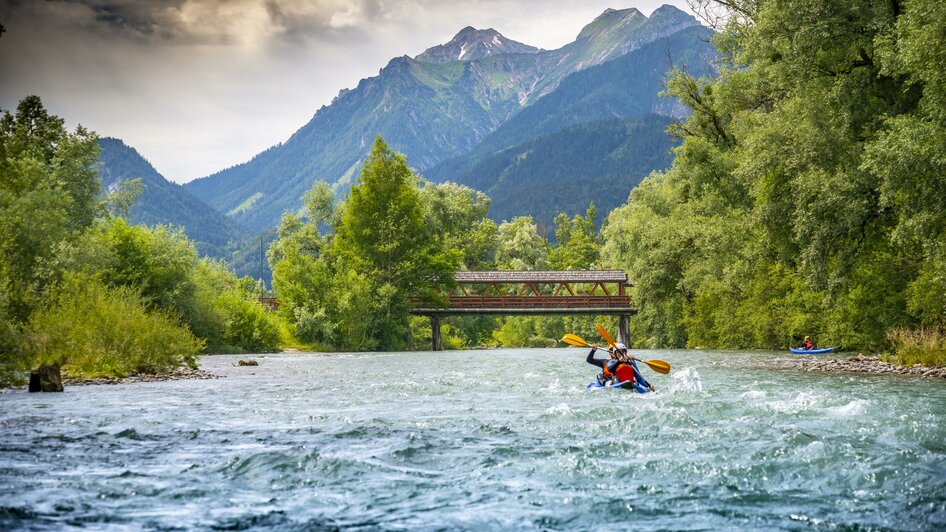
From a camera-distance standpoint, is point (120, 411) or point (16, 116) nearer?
point (120, 411)

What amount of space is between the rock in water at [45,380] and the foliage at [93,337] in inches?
146

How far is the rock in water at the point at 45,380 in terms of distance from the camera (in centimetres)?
1753

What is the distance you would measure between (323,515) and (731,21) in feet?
95.0

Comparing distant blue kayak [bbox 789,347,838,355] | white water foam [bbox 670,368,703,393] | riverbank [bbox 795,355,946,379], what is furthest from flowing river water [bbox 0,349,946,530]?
distant blue kayak [bbox 789,347,838,355]

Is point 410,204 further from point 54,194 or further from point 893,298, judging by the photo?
point 893,298

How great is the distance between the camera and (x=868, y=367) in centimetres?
2361

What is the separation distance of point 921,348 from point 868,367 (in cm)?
147

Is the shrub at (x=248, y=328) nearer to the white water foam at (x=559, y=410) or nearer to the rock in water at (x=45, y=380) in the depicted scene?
the rock in water at (x=45, y=380)

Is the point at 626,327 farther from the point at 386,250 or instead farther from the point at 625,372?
the point at 625,372

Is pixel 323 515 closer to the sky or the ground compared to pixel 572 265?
closer to the ground

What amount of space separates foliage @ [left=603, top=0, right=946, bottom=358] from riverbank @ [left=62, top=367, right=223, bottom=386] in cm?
1730

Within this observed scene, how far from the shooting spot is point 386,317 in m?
52.6

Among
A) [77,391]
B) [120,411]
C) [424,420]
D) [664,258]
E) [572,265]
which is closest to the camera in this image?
[424,420]

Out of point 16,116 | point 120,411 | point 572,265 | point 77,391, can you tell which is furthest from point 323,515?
point 572,265
